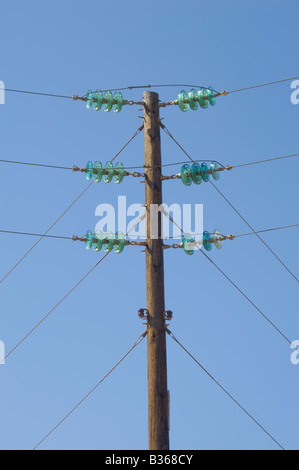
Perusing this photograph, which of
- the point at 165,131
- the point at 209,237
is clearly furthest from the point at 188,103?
the point at 209,237

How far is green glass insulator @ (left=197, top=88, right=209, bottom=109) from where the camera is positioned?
17906 millimetres

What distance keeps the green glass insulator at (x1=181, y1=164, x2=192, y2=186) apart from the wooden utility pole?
412mm

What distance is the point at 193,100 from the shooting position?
17.9 m

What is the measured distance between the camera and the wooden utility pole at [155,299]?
1658cm

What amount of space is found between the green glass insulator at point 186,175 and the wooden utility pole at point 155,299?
41cm

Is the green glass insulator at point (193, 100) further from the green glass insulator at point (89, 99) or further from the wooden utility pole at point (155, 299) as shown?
the green glass insulator at point (89, 99)

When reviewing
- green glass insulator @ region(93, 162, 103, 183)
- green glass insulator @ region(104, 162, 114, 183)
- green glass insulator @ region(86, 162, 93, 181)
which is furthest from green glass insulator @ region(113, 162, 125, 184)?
green glass insulator @ region(86, 162, 93, 181)

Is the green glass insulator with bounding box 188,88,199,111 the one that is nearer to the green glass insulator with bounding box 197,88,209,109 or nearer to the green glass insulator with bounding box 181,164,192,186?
the green glass insulator with bounding box 197,88,209,109

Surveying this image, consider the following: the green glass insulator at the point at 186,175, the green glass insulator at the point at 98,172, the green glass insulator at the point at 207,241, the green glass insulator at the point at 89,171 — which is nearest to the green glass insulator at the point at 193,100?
the green glass insulator at the point at 186,175
